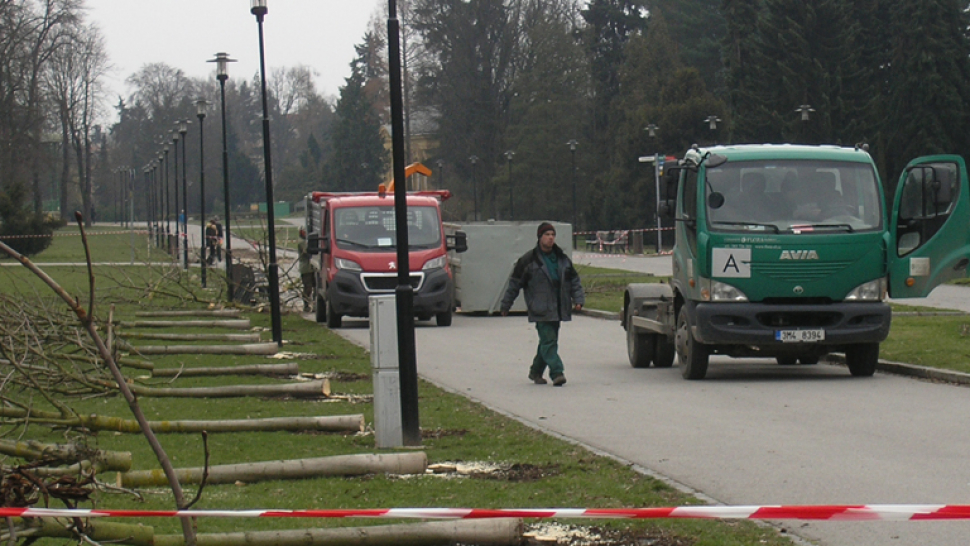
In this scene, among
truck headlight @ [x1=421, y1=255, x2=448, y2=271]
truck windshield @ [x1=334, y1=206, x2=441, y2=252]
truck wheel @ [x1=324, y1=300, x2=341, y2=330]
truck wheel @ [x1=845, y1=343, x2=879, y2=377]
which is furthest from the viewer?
truck windshield @ [x1=334, y1=206, x2=441, y2=252]

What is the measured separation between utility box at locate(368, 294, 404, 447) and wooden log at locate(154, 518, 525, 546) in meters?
3.51

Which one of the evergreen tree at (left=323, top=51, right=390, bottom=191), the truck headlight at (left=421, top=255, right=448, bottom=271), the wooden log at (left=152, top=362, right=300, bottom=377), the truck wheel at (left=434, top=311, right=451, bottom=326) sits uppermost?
the evergreen tree at (left=323, top=51, right=390, bottom=191)

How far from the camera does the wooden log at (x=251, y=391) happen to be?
44.6ft

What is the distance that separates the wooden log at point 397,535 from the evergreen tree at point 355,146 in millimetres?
115567

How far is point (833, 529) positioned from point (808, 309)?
7.91m

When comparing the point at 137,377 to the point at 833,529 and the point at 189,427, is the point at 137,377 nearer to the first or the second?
the point at 189,427

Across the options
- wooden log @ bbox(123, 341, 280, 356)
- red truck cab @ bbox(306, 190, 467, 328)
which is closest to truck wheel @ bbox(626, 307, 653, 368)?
wooden log @ bbox(123, 341, 280, 356)

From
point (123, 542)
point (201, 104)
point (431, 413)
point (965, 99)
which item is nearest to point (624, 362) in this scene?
point (431, 413)

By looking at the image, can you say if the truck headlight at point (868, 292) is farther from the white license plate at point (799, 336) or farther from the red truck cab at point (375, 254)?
A: the red truck cab at point (375, 254)

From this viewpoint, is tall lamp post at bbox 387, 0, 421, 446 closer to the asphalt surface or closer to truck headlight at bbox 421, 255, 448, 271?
the asphalt surface

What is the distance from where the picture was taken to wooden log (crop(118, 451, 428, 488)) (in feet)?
27.2

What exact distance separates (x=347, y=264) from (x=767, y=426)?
1503cm

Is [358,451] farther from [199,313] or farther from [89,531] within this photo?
[199,313]

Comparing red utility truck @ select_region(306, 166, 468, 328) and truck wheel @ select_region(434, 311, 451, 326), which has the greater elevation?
red utility truck @ select_region(306, 166, 468, 328)
